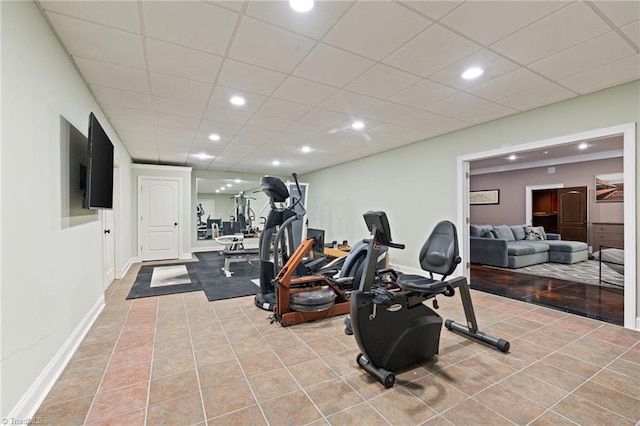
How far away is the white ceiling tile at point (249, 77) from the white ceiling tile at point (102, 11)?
71 centimetres

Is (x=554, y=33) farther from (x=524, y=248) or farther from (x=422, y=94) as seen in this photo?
(x=524, y=248)

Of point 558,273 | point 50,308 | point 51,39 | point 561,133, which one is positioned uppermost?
point 51,39

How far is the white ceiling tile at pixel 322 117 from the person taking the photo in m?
3.65

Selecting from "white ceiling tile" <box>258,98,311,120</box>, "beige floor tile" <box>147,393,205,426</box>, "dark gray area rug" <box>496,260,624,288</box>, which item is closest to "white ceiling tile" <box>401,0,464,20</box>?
"white ceiling tile" <box>258,98,311,120</box>

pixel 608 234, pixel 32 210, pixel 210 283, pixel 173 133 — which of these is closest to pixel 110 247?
pixel 210 283

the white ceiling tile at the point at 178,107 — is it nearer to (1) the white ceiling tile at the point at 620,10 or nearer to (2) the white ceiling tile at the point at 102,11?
(2) the white ceiling tile at the point at 102,11

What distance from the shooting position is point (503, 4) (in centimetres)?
174

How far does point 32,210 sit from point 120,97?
199 centimetres

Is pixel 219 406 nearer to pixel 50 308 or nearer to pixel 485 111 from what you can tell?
pixel 50 308

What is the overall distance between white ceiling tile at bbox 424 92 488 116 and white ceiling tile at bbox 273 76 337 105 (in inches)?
52.6

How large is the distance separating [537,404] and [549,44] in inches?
99.6

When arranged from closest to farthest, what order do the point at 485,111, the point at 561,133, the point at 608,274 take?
the point at 561,133
the point at 485,111
the point at 608,274

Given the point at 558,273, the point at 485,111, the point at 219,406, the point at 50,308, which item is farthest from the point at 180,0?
the point at 558,273

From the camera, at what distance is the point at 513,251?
586 centimetres
